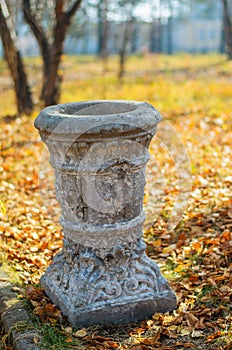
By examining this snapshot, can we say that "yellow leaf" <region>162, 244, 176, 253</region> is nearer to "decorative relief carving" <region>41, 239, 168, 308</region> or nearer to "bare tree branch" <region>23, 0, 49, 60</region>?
"decorative relief carving" <region>41, 239, 168, 308</region>

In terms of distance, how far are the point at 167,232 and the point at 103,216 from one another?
4.81 ft

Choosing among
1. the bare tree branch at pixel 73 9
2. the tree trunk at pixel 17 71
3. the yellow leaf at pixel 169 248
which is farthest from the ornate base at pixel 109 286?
the tree trunk at pixel 17 71

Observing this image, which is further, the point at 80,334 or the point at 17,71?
the point at 17,71

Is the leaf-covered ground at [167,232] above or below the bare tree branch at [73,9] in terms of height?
below

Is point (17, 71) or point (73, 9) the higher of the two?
point (73, 9)

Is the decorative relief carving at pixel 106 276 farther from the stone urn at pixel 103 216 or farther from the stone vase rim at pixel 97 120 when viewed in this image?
the stone vase rim at pixel 97 120

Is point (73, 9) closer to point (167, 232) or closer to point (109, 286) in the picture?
point (167, 232)

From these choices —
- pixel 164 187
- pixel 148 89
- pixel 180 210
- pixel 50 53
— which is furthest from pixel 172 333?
pixel 148 89

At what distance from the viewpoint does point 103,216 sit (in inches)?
115

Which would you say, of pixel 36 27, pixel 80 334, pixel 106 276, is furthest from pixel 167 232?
pixel 36 27

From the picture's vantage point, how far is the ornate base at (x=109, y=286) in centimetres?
296

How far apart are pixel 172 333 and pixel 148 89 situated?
8.93 meters

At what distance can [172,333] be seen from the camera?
2846mm

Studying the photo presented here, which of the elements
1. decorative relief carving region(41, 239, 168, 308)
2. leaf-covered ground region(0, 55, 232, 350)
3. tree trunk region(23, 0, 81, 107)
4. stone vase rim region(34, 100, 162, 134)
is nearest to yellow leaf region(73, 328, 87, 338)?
leaf-covered ground region(0, 55, 232, 350)
